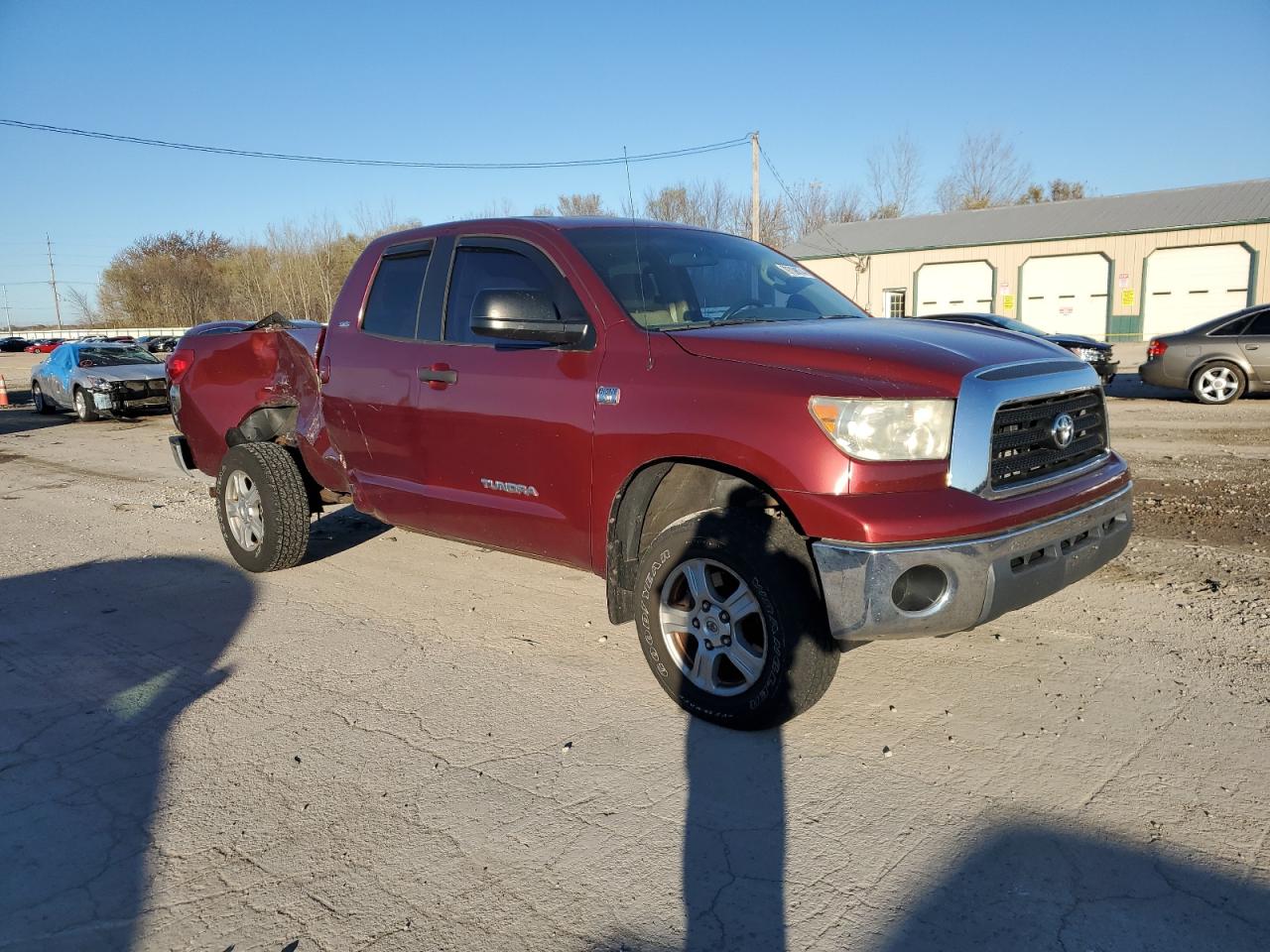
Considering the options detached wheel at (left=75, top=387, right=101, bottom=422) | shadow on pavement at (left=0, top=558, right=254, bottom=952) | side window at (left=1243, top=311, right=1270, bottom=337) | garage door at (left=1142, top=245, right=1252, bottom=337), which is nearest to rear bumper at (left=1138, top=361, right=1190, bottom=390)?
side window at (left=1243, top=311, right=1270, bottom=337)

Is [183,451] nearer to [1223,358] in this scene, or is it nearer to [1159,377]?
[1159,377]

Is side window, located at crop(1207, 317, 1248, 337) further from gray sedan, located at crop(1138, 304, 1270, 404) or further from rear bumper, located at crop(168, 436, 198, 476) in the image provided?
rear bumper, located at crop(168, 436, 198, 476)

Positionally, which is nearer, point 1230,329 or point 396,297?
point 396,297

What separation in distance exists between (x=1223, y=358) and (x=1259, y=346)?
19.0 inches

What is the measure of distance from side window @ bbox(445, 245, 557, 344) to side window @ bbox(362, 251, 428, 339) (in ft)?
0.97

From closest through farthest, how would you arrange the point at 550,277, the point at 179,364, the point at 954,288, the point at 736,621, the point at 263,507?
1. the point at 736,621
2. the point at 550,277
3. the point at 263,507
4. the point at 179,364
5. the point at 954,288

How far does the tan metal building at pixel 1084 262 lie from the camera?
1336 inches

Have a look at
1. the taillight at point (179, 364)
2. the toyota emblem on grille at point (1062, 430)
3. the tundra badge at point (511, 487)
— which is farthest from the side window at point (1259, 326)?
the taillight at point (179, 364)

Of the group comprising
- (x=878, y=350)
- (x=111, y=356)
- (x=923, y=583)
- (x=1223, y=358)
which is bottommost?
(x=923, y=583)

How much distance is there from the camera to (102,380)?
55.1ft

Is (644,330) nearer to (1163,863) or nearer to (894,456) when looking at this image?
(894,456)

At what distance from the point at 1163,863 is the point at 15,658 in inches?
200

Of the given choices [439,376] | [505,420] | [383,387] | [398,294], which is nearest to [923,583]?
[505,420]

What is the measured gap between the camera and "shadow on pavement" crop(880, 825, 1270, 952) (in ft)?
7.47
